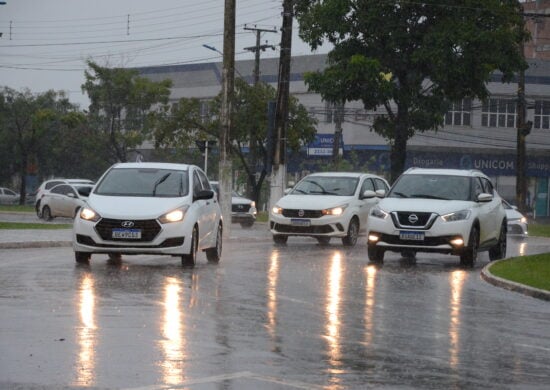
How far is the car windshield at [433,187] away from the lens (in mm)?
24672

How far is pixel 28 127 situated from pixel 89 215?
73791 millimetres

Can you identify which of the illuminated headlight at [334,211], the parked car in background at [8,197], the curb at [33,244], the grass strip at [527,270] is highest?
the illuminated headlight at [334,211]

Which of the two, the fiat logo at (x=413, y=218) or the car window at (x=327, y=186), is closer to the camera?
the fiat logo at (x=413, y=218)

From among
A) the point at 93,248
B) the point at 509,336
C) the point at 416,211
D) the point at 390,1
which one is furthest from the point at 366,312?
the point at 390,1

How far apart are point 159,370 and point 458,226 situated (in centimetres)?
1455

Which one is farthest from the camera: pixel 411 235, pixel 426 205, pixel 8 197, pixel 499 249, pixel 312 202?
pixel 8 197

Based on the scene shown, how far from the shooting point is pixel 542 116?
92312mm

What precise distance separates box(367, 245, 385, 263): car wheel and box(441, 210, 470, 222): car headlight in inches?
54.8

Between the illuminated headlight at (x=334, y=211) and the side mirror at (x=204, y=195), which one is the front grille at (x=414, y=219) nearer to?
the side mirror at (x=204, y=195)

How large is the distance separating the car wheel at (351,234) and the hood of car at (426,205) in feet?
19.5

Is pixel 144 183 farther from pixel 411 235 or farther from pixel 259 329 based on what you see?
pixel 259 329

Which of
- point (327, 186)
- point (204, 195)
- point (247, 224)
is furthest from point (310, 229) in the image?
point (247, 224)

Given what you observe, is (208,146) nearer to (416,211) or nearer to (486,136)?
(416,211)

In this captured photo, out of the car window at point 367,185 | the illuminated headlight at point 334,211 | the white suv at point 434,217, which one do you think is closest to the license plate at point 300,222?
the illuminated headlight at point 334,211
